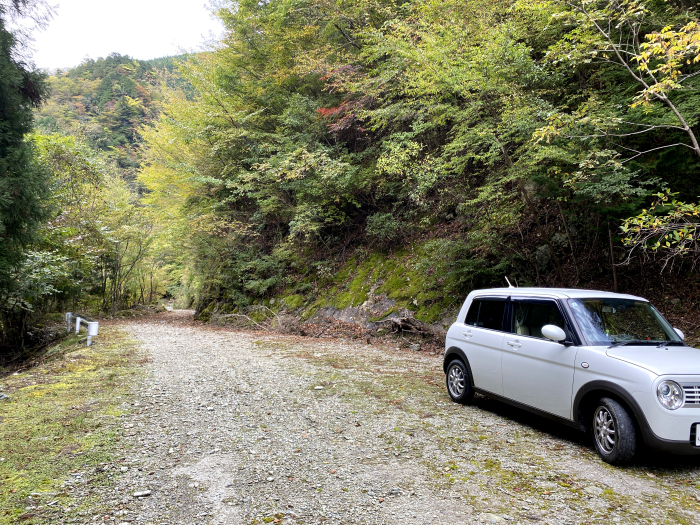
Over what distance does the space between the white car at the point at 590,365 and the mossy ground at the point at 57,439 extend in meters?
4.50

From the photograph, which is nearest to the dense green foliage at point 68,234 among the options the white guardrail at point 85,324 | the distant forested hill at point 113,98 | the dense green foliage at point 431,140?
the white guardrail at point 85,324

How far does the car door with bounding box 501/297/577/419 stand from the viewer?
13.9 ft

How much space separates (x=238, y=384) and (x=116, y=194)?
72.0ft

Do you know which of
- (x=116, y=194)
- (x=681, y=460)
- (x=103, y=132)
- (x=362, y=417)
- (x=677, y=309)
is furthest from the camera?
(x=103, y=132)

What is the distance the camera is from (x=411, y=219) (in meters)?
15.3

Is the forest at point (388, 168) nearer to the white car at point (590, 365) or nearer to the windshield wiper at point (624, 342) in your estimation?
the white car at point (590, 365)

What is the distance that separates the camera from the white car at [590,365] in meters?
3.43

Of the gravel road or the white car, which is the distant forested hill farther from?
the white car

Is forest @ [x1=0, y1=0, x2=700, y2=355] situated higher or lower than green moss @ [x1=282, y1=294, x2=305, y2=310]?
higher

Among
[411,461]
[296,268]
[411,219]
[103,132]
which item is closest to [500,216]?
[411,219]

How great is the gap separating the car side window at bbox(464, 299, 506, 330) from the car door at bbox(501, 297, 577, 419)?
0.19 metres

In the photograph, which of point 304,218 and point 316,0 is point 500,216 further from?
point 316,0

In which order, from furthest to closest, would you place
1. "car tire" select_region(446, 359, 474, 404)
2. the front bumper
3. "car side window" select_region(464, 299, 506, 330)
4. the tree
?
the tree → "car tire" select_region(446, 359, 474, 404) → "car side window" select_region(464, 299, 506, 330) → the front bumper

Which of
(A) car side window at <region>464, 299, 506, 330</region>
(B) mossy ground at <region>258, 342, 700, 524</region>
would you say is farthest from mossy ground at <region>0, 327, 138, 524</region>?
(A) car side window at <region>464, 299, 506, 330</region>
